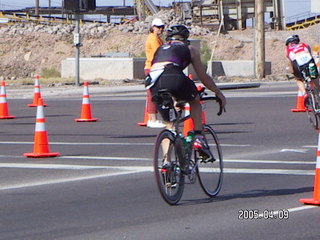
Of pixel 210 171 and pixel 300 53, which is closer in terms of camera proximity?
pixel 210 171

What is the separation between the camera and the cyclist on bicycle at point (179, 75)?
29.1 feet

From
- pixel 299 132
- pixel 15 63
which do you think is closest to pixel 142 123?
pixel 299 132

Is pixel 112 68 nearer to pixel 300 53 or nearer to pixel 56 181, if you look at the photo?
pixel 300 53

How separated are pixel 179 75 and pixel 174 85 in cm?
12

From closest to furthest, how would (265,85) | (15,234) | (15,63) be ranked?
1. (15,234)
2. (265,85)
3. (15,63)

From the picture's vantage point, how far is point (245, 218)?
26.7 ft

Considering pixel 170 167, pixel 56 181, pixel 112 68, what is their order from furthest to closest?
pixel 112 68 < pixel 56 181 < pixel 170 167

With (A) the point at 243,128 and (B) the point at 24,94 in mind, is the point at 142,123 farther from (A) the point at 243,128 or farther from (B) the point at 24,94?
(B) the point at 24,94

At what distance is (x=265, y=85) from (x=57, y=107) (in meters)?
14.7

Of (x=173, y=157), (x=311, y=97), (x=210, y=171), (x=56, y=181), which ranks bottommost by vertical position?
(x=56, y=181)

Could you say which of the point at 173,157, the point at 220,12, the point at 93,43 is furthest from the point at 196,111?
the point at 220,12

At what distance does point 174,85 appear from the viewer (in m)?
8.84

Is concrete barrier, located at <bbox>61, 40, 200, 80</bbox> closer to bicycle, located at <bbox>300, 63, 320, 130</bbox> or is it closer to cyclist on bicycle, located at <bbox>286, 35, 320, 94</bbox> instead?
cyclist on bicycle, located at <bbox>286, 35, 320, 94</bbox>

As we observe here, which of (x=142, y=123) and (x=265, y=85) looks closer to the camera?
(x=142, y=123)
